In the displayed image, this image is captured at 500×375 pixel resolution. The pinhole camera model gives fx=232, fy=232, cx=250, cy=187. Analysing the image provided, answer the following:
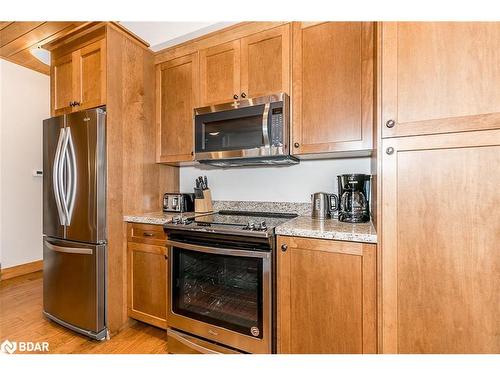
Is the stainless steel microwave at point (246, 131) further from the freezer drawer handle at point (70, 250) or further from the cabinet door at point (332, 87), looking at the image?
the freezer drawer handle at point (70, 250)

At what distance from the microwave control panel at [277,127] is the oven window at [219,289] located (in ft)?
2.56

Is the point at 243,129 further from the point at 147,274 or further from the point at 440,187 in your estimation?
the point at 147,274

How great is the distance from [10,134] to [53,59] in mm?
1565

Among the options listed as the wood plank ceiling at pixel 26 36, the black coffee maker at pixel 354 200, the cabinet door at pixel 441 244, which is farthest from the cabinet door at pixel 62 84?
the cabinet door at pixel 441 244

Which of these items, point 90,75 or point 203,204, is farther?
point 203,204

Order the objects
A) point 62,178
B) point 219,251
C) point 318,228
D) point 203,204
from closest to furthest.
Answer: point 318,228
point 219,251
point 62,178
point 203,204

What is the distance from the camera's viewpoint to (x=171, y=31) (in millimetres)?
1960

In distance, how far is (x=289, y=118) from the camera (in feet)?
5.24

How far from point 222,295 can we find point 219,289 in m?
0.04

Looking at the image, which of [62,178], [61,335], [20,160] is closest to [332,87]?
[62,178]

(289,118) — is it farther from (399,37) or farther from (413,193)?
(413,193)

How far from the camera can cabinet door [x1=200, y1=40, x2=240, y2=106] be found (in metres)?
1.76

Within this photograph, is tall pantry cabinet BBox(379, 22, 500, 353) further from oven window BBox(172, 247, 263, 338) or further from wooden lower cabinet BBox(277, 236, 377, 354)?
oven window BBox(172, 247, 263, 338)

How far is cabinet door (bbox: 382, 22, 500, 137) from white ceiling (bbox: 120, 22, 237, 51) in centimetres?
126
